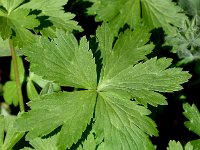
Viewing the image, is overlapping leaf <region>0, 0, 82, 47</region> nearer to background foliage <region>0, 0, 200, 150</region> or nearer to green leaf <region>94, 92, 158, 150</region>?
background foliage <region>0, 0, 200, 150</region>

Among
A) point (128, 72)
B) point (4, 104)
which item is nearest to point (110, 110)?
point (128, 72)

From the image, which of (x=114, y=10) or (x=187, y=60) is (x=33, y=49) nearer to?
(x=114, y=10)

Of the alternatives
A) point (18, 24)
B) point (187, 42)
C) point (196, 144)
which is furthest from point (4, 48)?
point (196, 144)

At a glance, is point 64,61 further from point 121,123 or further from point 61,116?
point 121,123

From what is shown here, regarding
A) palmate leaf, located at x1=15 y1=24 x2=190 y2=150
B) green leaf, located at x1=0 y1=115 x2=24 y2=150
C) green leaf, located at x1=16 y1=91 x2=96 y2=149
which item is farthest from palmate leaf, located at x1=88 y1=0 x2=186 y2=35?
green leaf, located at x1=0 y1=115 x2=24 y2=150

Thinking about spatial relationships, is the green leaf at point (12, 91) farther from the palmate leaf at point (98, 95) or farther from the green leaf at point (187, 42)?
the green leaf at point (187, 42)
